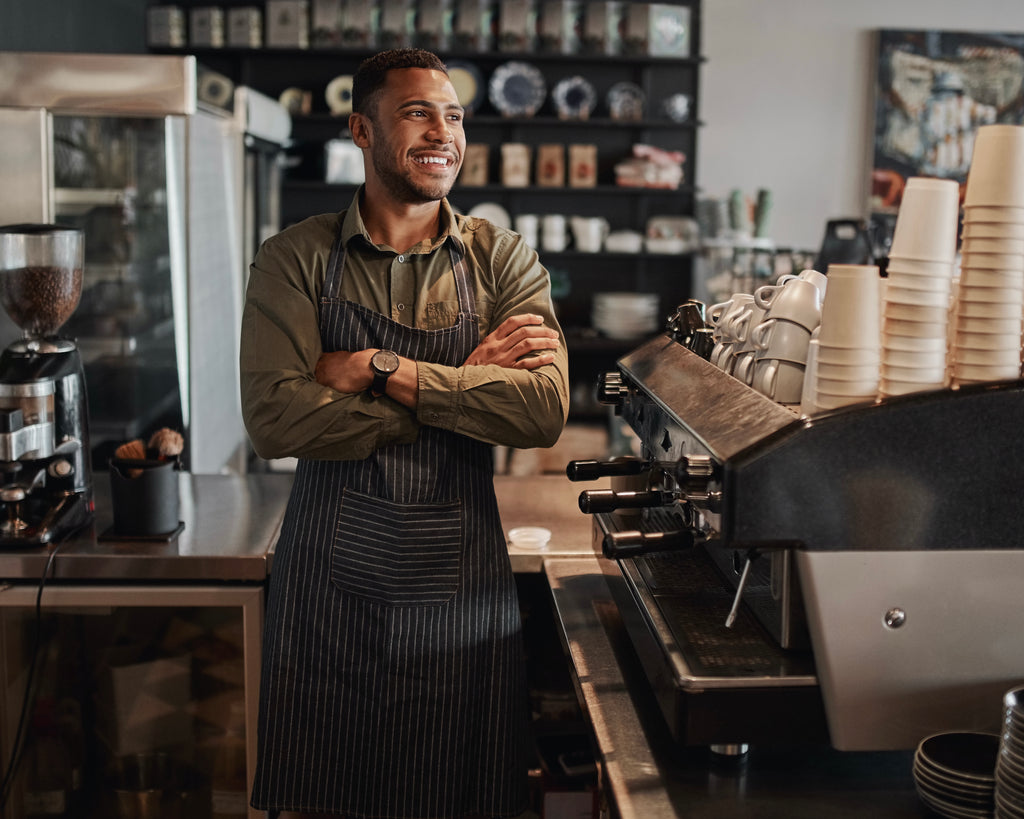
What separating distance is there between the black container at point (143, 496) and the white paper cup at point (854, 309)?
1.37 meters

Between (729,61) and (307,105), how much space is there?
2.22 metres

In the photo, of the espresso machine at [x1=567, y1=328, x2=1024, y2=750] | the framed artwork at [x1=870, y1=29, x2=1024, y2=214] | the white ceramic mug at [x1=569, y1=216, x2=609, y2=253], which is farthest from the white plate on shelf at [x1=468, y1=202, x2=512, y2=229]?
the espresso machine at [x1=567, y1=328, x2=1024, y2=750]

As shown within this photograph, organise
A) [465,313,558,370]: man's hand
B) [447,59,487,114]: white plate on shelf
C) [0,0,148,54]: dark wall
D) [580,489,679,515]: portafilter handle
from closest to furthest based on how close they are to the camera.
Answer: [580,489,679,515]: portafilter handle
[465,313,558,370]: man's hand
[0,0,148,54]: dark wall
[447,59,487,114]: white plate on shelf

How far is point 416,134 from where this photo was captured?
184cm

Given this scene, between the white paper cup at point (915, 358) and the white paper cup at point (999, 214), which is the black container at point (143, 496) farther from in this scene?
the white paper cup at point (999, 214)

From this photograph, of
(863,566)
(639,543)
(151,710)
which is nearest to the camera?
(863,566)

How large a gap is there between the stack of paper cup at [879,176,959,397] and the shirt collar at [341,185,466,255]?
854mm

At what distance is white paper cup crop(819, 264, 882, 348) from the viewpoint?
4.03 feet

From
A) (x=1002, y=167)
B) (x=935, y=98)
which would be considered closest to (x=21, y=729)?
(x=1002, y=167)

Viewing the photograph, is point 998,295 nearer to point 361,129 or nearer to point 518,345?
point 518,345

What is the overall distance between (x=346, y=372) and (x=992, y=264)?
981mm

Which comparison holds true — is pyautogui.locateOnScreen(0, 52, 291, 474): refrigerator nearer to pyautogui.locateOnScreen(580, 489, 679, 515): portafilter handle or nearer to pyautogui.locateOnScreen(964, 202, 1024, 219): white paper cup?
pyautogui.locateOnScreen(580, 489, 679, 515): portafilter handle

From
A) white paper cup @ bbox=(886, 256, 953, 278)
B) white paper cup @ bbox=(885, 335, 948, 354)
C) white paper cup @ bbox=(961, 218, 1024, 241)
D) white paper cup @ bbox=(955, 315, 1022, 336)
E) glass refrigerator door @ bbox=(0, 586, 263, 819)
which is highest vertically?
white paper cup @ bbox=(961, 218, 1024, 241)

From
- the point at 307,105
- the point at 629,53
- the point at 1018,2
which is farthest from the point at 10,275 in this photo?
the point at 1018,2
